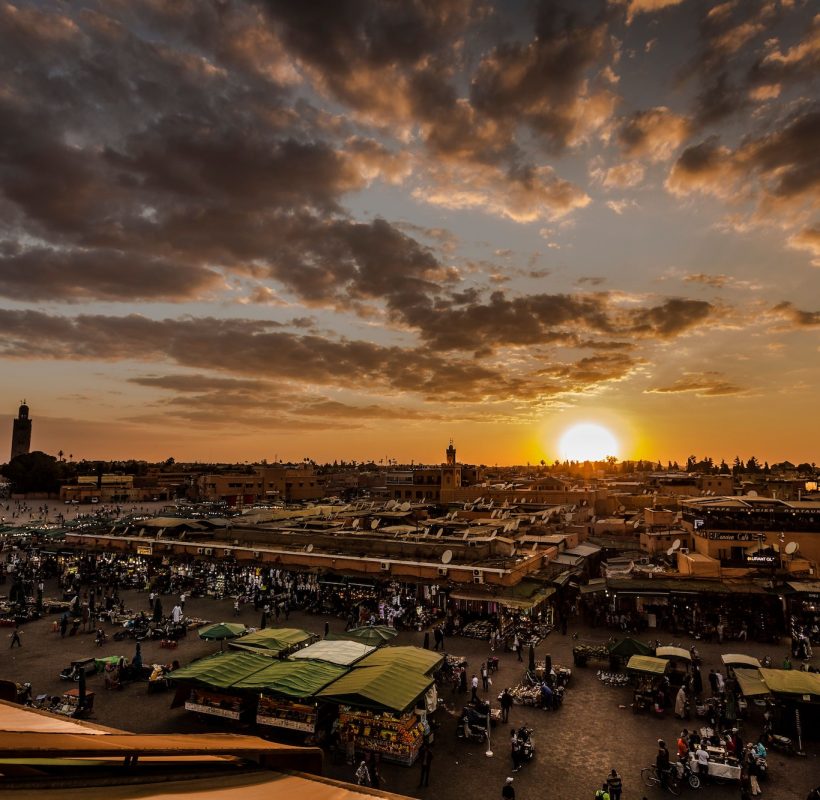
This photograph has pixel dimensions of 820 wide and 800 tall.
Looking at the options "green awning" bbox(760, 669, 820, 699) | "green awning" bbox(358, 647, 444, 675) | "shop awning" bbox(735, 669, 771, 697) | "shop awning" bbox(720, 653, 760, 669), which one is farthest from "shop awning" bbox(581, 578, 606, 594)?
"green awning" bbox(358, 647, 444, 675)

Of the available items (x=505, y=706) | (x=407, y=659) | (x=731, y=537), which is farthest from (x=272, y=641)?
(x=731, y=537)

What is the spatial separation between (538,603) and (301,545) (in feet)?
56.4

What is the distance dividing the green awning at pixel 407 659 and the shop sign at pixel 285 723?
94.1 inches

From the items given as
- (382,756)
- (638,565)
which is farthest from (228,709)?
(638,565)

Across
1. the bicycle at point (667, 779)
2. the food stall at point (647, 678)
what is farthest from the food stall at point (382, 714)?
the food stall at point (647, 678)

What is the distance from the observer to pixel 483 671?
19.8 metres

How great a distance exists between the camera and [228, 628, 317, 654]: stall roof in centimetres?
1916

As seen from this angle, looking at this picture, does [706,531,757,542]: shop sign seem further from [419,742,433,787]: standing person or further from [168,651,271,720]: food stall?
[168,651,271,720]: food stall

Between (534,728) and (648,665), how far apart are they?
192 inches

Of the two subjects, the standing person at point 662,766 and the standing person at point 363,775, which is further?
the standing person at point 662,766

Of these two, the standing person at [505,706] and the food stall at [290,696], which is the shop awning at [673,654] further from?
the food stall at [290,696]

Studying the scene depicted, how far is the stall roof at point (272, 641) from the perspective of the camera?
62.9 ft

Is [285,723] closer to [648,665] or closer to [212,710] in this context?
[212,710]

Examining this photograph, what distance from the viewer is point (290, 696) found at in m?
15.3
